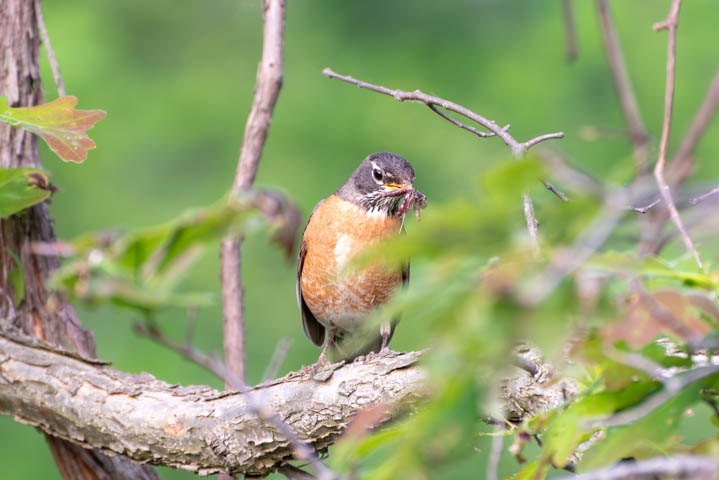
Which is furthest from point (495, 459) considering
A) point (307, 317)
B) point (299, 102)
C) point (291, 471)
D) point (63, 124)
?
point (299, 102)

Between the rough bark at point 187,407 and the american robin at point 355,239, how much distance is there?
0.95 metres

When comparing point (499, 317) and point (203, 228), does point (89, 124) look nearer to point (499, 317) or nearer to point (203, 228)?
point (203, 228)

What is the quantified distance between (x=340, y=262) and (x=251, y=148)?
53cm

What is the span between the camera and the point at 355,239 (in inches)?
111

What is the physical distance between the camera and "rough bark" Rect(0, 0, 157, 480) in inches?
82.0

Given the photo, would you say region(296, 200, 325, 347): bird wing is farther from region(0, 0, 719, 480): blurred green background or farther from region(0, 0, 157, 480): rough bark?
region(0, 0, 719, 480): blurred green background

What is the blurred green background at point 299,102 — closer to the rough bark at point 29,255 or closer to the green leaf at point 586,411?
the rough bark at point 29,255

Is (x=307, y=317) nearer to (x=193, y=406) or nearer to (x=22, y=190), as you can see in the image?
(x=193, y=406)

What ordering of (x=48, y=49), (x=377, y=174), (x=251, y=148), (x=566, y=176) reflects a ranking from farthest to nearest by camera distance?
(x=377, y=174)
(x=251, y=148)
(x=48, y=49)
(x=566, y=176)

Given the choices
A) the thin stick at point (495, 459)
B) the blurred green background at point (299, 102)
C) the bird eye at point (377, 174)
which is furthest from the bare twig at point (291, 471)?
the blurred green background at point (299, 102)

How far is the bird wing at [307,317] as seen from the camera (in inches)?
118

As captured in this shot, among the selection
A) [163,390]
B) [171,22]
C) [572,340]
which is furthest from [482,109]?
[572,340]

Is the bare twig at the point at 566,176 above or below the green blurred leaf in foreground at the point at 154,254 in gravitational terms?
below

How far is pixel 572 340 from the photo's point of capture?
0.87 metres
